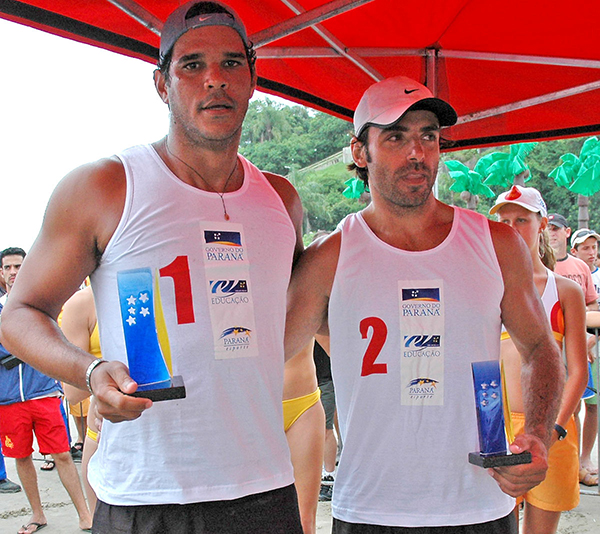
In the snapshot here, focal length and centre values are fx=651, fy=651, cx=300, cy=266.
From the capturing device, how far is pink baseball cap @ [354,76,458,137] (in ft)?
7.38

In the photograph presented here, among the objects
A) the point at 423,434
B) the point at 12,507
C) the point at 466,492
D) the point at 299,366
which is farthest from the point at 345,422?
the point at 12,507

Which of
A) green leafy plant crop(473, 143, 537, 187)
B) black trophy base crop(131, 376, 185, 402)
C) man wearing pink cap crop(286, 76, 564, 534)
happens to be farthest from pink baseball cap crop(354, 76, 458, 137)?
green leafy plant crop(473, 143, 537, 187)

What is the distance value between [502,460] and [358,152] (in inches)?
49.0

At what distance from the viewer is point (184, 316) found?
171 centimetres

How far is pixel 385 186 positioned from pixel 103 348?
109 cm

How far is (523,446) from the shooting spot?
70.6 inches

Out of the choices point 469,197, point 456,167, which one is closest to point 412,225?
point 456,167

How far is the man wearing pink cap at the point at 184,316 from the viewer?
5.46ft

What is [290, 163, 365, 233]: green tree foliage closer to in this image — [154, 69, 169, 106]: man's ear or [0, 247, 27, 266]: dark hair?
[0, 247, 27, 266]: dark hair

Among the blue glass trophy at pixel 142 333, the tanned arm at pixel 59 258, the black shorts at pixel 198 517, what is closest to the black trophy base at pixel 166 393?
the blue glass trophy at pixel 142 333

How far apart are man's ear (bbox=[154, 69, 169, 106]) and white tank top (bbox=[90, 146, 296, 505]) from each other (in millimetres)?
277

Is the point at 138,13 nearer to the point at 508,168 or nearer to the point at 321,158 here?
the point at 508,168

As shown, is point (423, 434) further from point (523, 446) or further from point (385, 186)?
point (385, 186)

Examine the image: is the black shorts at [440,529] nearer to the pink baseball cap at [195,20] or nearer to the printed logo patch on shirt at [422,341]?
the printed logo patch on shirt at [422,341]
